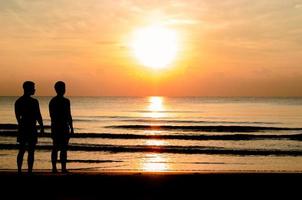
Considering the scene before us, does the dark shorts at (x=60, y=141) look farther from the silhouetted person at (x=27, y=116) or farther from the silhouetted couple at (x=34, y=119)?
the silhouetted person at (x=27, y=116)

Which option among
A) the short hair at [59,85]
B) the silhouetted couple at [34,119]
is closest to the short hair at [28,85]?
the silhouetted couple at [34,119]

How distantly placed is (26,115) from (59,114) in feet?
2.58

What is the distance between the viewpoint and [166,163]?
67.3 ft

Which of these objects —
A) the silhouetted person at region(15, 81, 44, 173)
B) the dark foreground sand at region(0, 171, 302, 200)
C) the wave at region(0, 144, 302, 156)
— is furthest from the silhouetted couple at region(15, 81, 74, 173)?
the wave at region(0, 144, 302, 156)

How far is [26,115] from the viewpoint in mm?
9656

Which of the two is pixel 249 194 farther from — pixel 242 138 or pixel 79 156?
pixel 242 138

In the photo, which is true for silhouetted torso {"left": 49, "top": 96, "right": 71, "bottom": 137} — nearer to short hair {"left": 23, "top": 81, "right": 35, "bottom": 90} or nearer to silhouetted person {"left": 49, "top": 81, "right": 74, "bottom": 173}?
silhouetted person {"left": 49, "top": 81, "right": 74, "bottom": 173}

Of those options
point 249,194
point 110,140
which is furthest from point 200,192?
point 110,140

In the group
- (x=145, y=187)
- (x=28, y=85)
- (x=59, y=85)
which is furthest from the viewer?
(x=59, y=85)

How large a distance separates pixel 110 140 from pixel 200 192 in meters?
25.0

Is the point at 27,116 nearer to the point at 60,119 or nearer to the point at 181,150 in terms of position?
the point at 60,119

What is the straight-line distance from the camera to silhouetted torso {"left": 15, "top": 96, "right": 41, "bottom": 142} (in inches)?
378

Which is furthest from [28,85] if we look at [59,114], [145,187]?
[145,187]

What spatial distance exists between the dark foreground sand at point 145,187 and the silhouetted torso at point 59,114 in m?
1.20
